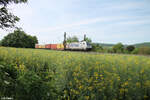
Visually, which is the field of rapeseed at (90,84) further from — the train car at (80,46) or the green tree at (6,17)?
the train car at (80,46)

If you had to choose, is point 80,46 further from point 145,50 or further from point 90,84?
point 90,84

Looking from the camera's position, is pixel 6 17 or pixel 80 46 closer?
pixel 6 17

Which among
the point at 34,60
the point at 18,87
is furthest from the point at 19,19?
the point at 18,87

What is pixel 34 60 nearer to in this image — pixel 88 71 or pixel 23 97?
pixel 23 97

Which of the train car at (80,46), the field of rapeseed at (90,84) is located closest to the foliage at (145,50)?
the field of rapeseed at (90,84)

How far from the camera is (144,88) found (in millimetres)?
3758

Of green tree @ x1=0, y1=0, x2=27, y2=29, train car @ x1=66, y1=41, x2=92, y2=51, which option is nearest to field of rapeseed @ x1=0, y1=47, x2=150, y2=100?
green tree @ x1=0, y1=0, x2=27, y2=29

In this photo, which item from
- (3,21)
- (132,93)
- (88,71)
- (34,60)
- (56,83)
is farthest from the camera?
(3,21)

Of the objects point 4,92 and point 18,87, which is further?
point 18,87

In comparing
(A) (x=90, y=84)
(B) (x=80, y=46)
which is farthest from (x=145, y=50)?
(B) (x=80, y=46)

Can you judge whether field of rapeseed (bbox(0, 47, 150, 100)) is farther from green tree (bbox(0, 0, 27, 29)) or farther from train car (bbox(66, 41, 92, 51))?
train car (bbox(66, 41, 92, 51))

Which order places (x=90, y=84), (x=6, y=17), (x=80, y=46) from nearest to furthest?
1. (x=90, y=84)
2. (x=6, y=17)
3. (x=80, y=46)

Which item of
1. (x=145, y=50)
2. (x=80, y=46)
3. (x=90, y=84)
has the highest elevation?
(x=80, y=46)

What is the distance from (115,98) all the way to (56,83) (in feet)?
7.49
